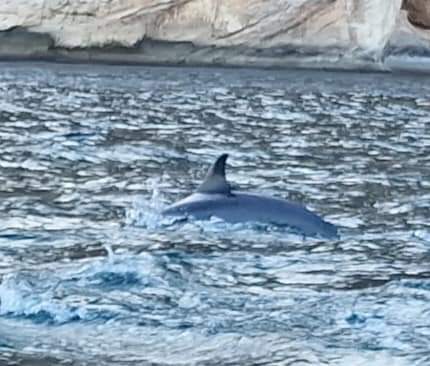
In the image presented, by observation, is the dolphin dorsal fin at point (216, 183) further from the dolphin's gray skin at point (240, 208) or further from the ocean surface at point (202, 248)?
the ocean surface at point (202, 248)

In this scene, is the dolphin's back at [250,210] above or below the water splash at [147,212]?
above

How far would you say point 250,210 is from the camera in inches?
369

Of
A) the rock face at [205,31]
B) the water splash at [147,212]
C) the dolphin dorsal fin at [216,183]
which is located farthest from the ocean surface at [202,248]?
the rock face at [205,31]

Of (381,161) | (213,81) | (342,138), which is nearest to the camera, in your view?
(381,161)

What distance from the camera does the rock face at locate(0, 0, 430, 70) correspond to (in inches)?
1225

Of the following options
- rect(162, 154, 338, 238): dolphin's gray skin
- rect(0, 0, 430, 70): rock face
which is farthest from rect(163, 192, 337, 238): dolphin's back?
rect(0, 0, 430, 70): rock face

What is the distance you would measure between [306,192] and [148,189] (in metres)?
1.44

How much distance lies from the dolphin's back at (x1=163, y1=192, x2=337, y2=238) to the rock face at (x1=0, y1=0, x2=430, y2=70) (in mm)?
21817

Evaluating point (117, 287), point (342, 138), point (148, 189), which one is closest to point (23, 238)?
point (117, 287)

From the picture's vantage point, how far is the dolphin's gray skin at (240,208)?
9336mm

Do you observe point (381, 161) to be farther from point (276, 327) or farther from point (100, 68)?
point (100, 68)

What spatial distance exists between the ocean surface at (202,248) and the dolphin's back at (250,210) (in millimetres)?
112

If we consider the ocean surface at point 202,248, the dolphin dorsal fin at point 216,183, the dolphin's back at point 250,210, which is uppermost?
the dolphin dorsal fin at point 216,183

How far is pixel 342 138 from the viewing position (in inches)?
685
